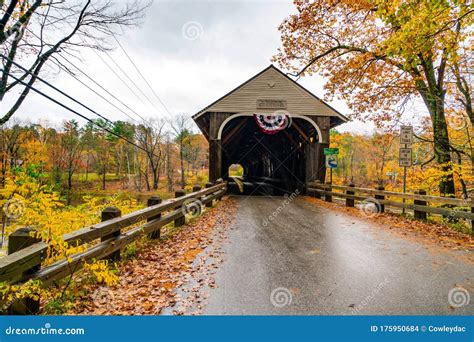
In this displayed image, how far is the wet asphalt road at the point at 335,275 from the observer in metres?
3.00

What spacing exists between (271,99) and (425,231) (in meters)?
10.8

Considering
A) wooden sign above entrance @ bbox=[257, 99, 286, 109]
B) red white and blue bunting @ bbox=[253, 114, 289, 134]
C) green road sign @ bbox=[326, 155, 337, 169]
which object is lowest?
green road sign @ bbox=[326, 155, 337, 169]

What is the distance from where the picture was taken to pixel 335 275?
388 centimetres

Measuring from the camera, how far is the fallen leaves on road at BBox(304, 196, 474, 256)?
5.70 meters

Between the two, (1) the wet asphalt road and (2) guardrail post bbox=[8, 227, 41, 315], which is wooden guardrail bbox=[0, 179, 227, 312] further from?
(1) the wet asphalt road

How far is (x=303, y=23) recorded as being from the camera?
1177cm

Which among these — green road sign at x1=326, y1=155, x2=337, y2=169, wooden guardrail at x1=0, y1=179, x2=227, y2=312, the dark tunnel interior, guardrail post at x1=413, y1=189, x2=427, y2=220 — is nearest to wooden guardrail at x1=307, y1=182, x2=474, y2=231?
guardrail post at x1=413, y1=189, x2=427, y2=220

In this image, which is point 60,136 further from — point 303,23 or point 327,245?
point 327,245

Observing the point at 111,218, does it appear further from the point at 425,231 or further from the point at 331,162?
the point at 331,162

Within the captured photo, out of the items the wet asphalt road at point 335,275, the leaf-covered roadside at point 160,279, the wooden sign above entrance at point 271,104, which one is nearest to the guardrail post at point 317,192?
the wooden sign above entrance at point 271,104

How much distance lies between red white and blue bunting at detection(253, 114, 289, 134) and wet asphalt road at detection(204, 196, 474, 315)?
10094mm

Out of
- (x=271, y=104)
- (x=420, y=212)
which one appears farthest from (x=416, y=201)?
(x=271, y=104)

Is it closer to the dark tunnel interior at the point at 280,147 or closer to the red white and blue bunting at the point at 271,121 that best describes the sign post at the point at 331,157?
the dark tunnel interior at the point at 280,147
